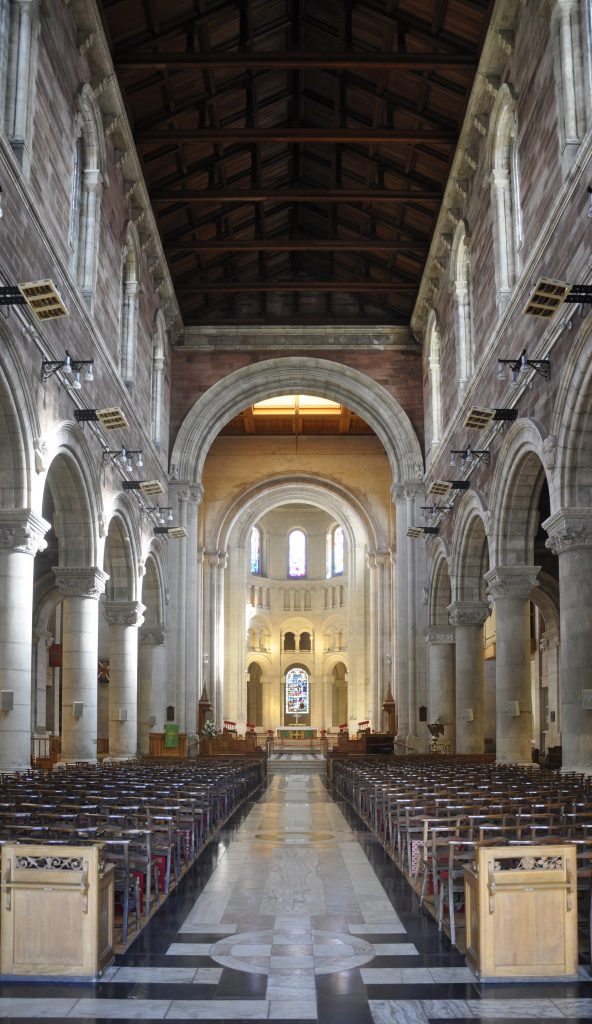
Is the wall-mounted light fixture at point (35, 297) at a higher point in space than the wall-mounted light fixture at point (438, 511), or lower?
higher

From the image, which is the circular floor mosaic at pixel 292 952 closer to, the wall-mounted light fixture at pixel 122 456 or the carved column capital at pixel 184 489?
the wall-mounted light fixture at pixel 122 456

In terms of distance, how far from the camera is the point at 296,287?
32.0m

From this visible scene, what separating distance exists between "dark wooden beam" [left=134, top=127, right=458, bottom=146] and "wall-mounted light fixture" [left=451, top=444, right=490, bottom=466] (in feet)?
23.6

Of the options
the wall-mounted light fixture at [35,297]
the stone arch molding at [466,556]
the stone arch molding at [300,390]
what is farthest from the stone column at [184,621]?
the wall-mounted light fixture at [35,297]

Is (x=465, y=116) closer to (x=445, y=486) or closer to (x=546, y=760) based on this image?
(x=445, y=486)

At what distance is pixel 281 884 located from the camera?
11391 mm

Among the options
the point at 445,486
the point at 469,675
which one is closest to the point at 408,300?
the point at 445,486

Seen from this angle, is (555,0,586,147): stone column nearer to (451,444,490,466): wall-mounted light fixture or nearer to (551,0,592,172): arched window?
(551,0,592,172): arched window

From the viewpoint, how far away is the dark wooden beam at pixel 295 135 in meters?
24.4

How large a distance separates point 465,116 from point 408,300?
11.4 m

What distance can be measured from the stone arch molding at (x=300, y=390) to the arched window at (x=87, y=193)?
13.3 m

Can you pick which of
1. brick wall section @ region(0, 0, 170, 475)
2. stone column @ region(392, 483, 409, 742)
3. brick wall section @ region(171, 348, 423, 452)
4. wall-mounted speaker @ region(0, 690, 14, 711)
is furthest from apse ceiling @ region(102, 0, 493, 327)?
wall-mounted speaker @ region(0, 690, 14, 711)

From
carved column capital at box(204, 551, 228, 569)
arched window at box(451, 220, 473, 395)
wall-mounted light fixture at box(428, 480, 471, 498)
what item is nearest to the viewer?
wall-mounted light fixture at box(428, 480, 471, 498)

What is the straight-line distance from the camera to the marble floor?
21.4ft
